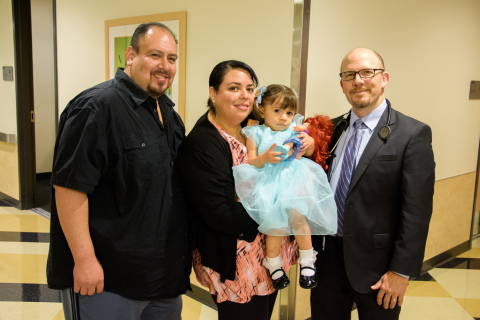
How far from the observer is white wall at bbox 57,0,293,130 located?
Answer: 2533 mm

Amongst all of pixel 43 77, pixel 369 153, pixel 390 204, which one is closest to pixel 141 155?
pixel 369 153

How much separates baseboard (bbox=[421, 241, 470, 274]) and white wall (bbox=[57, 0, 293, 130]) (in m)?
2.49

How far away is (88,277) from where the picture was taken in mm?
1558

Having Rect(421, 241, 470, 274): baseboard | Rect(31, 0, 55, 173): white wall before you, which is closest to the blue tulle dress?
Rect(421, 241, 470, 274): baseboard

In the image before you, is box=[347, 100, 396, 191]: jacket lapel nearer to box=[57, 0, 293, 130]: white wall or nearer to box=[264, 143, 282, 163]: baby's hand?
box=[264, 143, 282, 163]: baby's hand

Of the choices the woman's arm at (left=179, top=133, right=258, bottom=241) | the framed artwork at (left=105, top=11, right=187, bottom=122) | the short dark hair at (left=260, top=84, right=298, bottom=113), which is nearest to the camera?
the woman's arm at (left=179, top=133, right=258, bottom=241)

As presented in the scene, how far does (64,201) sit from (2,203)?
4.58m

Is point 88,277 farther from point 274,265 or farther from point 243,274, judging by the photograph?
point 274,265

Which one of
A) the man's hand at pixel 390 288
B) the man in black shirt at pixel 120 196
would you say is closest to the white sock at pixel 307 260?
the man's hand at pixel 390 288

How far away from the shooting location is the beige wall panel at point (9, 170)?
5.01 m

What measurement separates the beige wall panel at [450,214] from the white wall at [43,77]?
17.9 feet

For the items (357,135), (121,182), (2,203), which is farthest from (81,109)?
(2,203)

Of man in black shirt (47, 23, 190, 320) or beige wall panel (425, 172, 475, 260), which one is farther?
beige wall panel (425, 172, 475, 260)

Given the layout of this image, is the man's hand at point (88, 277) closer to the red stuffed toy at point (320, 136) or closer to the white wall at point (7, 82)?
the red stuffed toy at point (320, 136)
